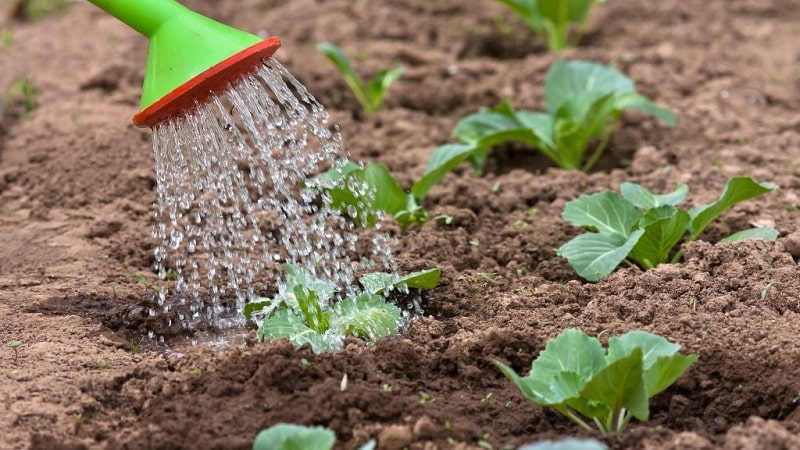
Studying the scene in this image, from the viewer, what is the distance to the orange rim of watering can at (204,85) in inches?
115

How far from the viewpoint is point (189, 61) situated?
2930 millimetres

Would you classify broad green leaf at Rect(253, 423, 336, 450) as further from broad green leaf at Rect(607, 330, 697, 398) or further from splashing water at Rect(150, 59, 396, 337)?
splashing water at Rect(150, 59, 396, 337)

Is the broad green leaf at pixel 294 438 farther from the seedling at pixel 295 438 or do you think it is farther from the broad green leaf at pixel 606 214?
the broad green leaf at pixel 606 214

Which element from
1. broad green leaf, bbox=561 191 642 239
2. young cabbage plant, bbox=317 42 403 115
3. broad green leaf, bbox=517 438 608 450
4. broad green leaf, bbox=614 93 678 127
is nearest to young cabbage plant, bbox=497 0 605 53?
young cabbage plant, bbox=317 42 403 115

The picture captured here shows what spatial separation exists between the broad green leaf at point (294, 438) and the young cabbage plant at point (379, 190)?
128cm

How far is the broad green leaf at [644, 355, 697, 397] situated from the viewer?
8.32 ft

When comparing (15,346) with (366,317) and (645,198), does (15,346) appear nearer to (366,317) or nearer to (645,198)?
(366,317)

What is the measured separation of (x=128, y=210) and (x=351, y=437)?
169cm

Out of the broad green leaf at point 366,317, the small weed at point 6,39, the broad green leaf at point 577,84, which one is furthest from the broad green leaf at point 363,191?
the small weed at point 6,39

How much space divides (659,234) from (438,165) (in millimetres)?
777

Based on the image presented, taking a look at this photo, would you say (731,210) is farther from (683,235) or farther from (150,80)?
(150,80)

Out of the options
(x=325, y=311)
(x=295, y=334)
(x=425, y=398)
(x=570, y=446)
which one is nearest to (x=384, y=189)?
(x=325, y=311)

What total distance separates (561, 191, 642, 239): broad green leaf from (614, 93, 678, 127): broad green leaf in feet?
3.01

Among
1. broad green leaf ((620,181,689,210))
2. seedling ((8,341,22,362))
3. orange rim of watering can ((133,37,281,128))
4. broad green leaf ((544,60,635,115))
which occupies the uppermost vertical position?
orange rim of watering can ((133,37,281,128))
